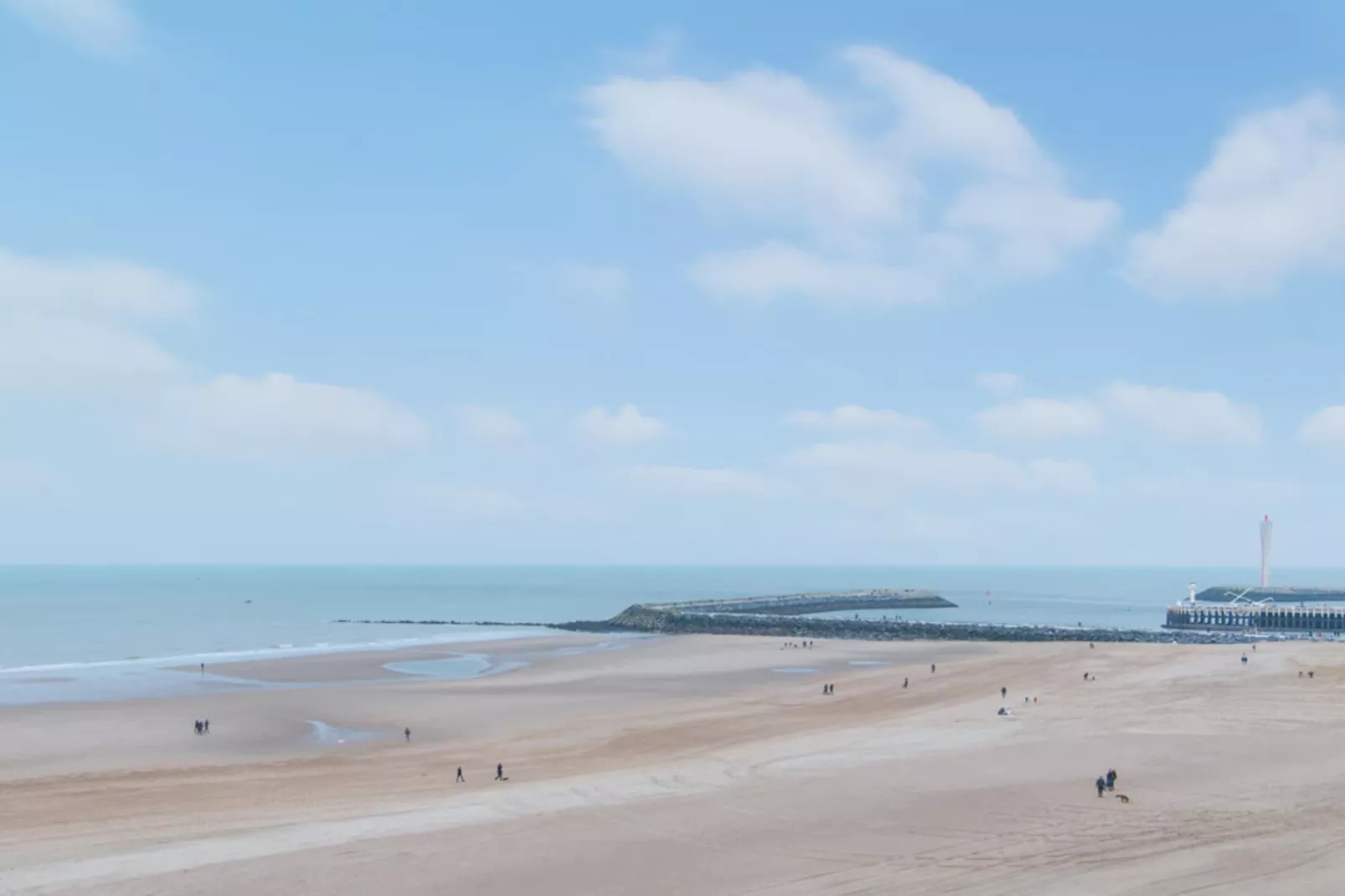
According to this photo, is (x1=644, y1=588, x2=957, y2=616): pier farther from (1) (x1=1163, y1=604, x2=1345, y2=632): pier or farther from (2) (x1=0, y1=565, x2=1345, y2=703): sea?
(1) (x1=1163, y1=604, x2=1345, y2=632): pier

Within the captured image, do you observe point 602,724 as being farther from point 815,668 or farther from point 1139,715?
point 815,668

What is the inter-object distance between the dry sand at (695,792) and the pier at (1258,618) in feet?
187

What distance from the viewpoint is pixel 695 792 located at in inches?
885

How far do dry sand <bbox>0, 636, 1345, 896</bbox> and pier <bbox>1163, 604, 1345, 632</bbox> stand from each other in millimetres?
56968

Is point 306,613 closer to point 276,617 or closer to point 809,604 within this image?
point 276,617

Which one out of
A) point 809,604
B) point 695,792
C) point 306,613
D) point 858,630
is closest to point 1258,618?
point 858,630

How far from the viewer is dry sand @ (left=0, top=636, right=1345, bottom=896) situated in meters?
16.4

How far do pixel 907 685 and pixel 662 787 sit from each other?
24.8 meters

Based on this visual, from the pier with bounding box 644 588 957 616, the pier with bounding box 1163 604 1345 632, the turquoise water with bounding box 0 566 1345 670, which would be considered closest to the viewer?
the turquoise water with bounding box 0 566 1345 670

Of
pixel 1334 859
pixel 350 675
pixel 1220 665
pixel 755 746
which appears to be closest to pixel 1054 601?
pixel 1220 665

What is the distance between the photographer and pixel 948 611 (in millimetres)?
120750

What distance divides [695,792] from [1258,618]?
3660 inches

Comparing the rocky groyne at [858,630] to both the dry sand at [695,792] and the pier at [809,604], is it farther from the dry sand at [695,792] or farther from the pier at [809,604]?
the dry sand at [695,792]

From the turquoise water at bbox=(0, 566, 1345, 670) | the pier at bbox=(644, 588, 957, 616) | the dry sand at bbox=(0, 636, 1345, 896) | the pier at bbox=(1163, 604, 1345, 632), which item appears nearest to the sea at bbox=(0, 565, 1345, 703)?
the turquoise water at bbox=(0, 566, 1345, 670)
